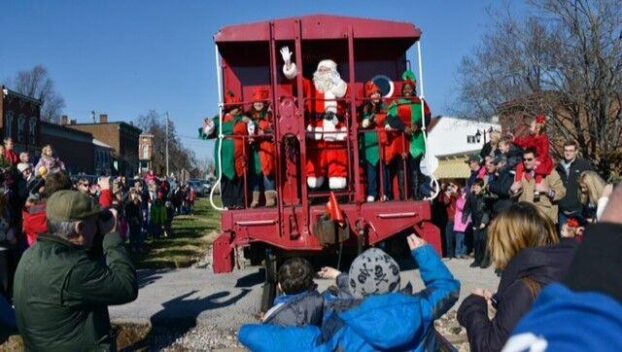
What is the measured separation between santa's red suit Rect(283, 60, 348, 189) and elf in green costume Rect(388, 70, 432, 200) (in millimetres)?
714

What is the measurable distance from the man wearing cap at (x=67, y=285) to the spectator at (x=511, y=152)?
23.9ft

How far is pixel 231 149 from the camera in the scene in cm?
845

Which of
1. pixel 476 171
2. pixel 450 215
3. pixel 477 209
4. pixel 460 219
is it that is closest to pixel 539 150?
pixel 477 209

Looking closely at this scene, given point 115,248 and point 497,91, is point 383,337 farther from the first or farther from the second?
point 497,91

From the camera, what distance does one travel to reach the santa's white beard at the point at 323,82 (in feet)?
29.3

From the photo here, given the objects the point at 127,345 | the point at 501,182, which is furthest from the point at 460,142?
the point at 127,345

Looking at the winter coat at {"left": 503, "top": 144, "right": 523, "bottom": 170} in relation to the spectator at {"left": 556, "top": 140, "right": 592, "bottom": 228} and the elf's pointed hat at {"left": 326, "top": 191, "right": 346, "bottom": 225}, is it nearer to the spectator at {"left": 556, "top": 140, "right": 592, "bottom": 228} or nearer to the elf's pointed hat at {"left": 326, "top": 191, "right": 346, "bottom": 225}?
the spectator at {"left": 556, "top": 140, "right": 592, "bottom": 228}

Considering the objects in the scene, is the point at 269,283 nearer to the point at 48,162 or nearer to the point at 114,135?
the point at 48,162

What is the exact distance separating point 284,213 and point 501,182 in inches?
137

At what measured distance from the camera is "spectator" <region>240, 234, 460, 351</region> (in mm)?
2729

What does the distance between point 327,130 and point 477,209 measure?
12.4 ft

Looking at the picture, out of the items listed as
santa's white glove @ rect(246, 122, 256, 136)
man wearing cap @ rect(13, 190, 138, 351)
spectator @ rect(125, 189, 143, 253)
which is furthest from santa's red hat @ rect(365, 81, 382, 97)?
spectator @ rect(125, 189, 143, 253)

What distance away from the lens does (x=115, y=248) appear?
3445 millimetres

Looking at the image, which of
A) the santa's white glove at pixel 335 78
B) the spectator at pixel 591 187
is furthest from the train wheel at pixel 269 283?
the spectator at pixel 591 187
